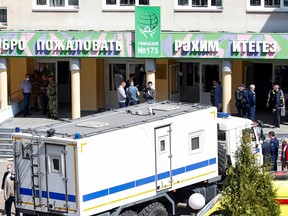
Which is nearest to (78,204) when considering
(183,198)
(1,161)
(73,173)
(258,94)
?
(73,173)

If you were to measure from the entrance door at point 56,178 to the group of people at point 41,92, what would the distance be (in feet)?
46.7

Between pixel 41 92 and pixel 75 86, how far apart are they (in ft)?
8.36

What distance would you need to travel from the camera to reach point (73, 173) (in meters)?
23.2

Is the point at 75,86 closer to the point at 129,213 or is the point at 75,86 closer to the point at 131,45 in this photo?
the point at 131,45

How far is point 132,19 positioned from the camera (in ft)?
121

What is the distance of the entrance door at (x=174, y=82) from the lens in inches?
1538

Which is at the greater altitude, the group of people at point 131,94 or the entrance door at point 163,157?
the group of people at point 131,94

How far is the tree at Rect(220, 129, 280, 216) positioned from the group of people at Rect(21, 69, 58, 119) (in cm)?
1981

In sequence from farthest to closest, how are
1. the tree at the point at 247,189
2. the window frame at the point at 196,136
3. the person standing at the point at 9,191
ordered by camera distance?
the person standing at the point at 9,191 → the window frame at the point at 196,136 → the tree at the point at 247,189

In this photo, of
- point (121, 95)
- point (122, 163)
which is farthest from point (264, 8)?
point (122, 163)

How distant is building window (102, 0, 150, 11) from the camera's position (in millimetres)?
36688

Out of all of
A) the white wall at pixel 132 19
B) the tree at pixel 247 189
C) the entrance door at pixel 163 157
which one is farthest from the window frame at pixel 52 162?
the white wall at pixel 132 19

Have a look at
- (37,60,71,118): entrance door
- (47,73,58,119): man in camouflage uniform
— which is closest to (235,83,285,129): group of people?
(47,73,58,119): man in camouflage uniform

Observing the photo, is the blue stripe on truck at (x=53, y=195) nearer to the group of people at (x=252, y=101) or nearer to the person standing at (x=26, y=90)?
the group of people at (x=252, y=101)
